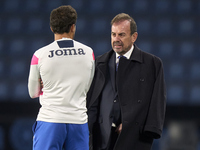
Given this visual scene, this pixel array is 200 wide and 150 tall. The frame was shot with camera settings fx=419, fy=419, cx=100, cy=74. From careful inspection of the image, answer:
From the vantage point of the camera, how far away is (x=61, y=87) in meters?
2.34

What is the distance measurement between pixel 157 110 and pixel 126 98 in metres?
0.23

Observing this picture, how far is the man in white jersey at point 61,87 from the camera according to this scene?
92.1 inches

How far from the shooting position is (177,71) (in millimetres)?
6793

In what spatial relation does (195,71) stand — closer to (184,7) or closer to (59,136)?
(184,7)

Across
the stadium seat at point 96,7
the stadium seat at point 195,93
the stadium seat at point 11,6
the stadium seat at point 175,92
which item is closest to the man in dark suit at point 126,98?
the stadium seat at point 175,92

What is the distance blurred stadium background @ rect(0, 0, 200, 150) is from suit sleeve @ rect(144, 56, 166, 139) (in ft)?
10.2

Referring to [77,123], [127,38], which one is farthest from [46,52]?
[127,38]

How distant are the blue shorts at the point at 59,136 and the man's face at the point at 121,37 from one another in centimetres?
74

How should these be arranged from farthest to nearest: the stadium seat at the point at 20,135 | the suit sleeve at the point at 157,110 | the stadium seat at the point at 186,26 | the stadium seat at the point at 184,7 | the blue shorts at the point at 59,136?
1. the stadium seat at the point at 184,7
2. the stadium seat at the point at 186,26
3. the stadium seat at the point at 20,135
4. the suit sleeve at the point at 157,110
5. the blue shorts at the point at 59,136

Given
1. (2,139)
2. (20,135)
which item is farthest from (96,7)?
(2,139)

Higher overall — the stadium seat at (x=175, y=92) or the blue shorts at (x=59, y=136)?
the blue shorts at (x=59, y=136)

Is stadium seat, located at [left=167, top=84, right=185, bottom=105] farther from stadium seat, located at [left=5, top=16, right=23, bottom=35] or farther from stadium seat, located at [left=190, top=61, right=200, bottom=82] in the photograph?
stadium seat, located at [left=5, top=16, right=23, bottom=35]

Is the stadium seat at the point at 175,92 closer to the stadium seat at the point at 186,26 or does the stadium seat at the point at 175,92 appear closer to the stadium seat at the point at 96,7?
the stadium seat at the point at 186,26

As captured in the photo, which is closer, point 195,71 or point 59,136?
point 59,136
